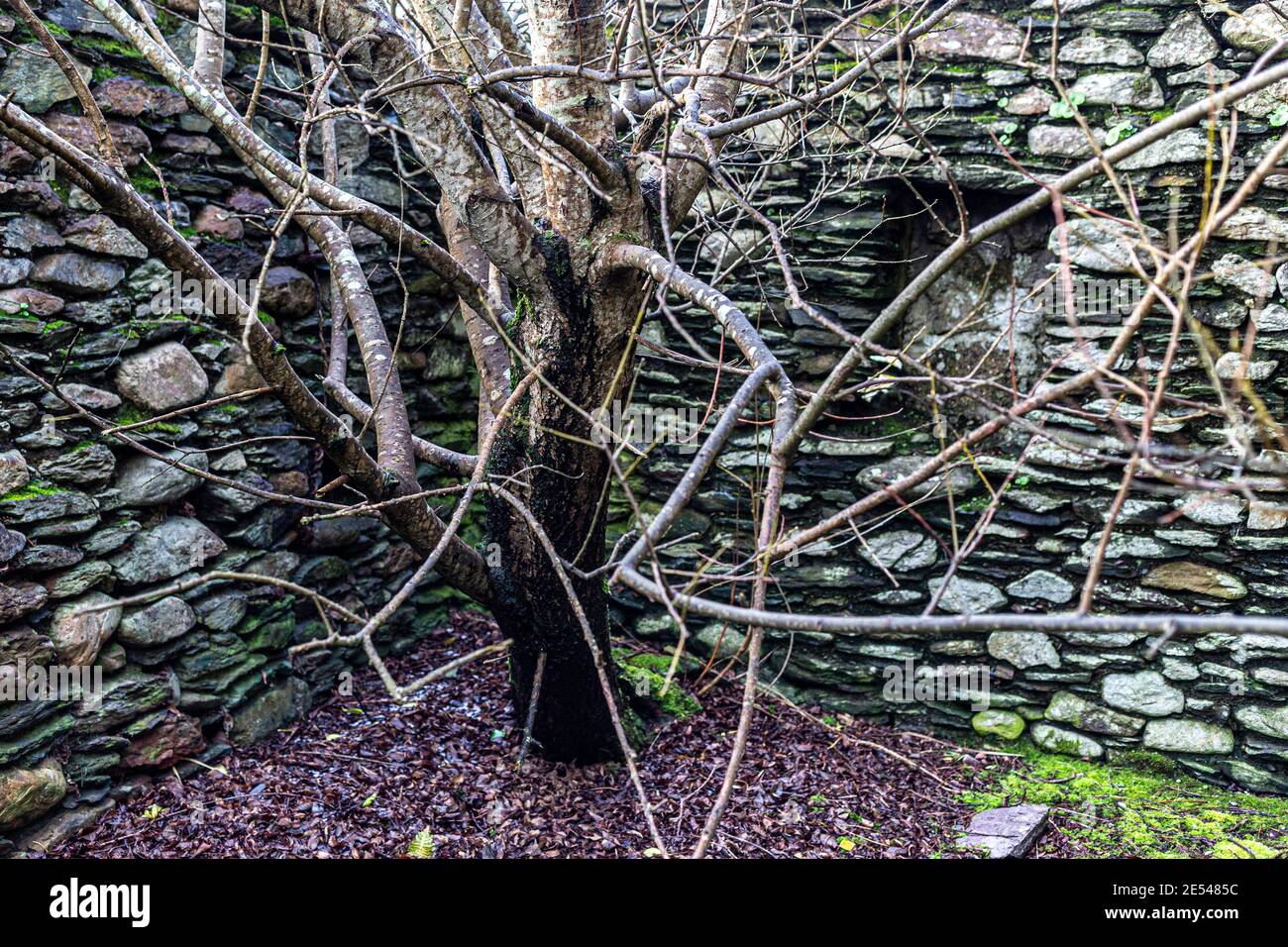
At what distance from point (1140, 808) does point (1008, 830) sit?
0.67 metres

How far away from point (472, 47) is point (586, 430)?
112 cm

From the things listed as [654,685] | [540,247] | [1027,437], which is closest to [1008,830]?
[654,685]

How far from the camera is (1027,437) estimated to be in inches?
146

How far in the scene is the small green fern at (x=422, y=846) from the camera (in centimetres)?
268

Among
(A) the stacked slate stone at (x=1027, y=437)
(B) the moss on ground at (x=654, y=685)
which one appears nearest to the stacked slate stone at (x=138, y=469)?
(B) the moss on ground at (x=654, y=685)

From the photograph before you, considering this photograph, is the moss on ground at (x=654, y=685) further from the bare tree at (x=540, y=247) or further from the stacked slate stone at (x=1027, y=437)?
the bare tree at (x=540, y=247)

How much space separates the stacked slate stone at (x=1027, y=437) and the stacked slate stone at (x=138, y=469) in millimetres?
1601

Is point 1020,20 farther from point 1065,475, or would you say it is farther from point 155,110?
point 155,110

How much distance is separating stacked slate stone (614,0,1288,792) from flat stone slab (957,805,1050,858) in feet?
1.88

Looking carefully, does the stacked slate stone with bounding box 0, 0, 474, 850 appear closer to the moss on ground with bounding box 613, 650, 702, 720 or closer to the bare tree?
the bare tree

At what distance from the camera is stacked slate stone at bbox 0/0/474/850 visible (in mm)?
2588

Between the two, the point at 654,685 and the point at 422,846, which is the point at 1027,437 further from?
the point at 422,846

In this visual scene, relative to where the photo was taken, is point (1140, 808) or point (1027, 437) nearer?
point (1140, 808)

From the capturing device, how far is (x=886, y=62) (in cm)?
362
